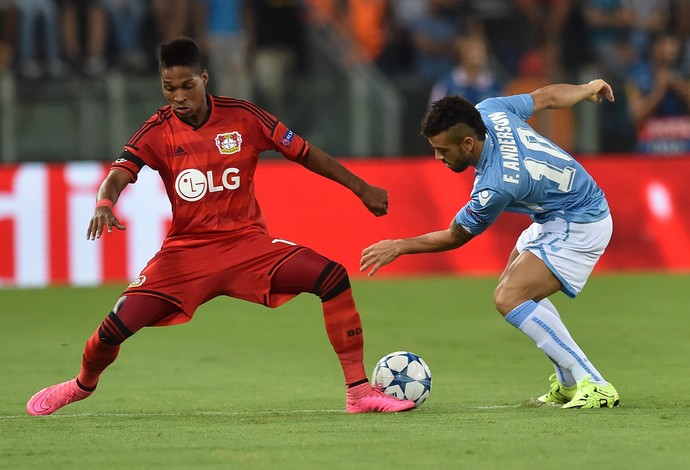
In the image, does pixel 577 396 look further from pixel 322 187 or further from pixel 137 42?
pixel 137 42

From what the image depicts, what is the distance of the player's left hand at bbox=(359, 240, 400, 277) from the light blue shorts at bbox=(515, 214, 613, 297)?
3.25ft

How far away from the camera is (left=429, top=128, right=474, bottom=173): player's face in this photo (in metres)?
7.15

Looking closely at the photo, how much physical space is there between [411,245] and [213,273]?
1143mm

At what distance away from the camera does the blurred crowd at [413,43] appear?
16.1 meters

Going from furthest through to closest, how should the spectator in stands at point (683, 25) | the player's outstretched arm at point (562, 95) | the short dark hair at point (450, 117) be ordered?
1. the spectator in stands at point (683, 25)
2. the player's outstretched arm at point (562, 95)
3. the short dark hair at point (450, 117)

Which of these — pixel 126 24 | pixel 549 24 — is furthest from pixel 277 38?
pixel 549 24

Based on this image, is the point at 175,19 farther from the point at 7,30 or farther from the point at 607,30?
the point at 607,30

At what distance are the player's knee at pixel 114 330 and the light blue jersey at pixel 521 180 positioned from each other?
A: 1938mm

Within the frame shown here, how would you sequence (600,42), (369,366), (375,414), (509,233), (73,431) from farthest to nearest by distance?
(600,42) → (509,233) → (369,366) → (375,414) → (73,431)

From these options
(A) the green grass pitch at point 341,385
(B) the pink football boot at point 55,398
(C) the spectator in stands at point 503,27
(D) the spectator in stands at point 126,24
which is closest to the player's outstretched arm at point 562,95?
(A) the green grass pitch at point 341,385

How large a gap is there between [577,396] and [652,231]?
804 centimetres

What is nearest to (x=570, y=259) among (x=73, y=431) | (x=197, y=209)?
(x=197, y=209)

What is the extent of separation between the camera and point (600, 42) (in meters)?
18.4

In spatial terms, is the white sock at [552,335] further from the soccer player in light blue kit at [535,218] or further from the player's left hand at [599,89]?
the player's left hand at [599,89]
